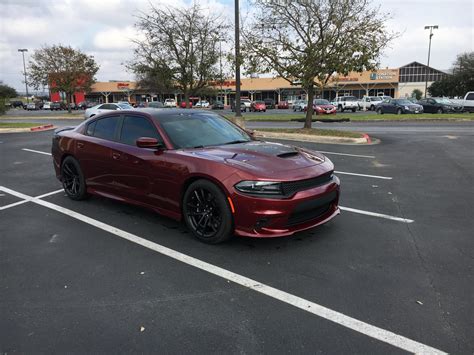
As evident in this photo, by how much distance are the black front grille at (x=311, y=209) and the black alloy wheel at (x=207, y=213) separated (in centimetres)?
68

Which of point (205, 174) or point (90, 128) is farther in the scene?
point (90, 128)

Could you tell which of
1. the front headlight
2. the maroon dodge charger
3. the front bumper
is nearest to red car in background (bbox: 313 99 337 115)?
the maroon dodge charger

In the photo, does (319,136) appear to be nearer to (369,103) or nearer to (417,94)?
(369,103)

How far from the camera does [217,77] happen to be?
26.0m

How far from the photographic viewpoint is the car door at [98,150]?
571 centimetres

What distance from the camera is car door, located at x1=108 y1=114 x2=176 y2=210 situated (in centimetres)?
488

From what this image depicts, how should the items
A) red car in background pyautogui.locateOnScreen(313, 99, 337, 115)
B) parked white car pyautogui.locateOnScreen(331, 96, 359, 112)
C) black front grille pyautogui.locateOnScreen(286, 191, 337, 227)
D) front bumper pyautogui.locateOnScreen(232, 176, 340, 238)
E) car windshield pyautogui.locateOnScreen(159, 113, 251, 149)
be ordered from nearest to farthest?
front bumper pyautogui.locateOnScreen(232, 176, 340, 238)
black front grille pyautogui.locateOnScreen(286, 191, 337, 227)
car windshield pyautogui.locateOnScreen(159, 113, 251, 149)
red car in background pyautogui.locateOnScreen(313, 99, 337, 115)
parked white car pyautogui.locateOnScreen(331, 96, 359, 112)

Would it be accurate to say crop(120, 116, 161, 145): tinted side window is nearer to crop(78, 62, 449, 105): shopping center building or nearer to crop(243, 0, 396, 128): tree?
crop(243, 0, 396, 128): tree

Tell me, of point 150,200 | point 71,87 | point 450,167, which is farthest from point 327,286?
point 71,87

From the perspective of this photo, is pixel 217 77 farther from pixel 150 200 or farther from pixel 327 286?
pixel 327 286

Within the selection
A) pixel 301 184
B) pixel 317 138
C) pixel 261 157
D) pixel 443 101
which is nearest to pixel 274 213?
pixel 301 184

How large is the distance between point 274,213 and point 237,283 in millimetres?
841

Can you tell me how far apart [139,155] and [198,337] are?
291cm

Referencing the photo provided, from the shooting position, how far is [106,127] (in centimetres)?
592
